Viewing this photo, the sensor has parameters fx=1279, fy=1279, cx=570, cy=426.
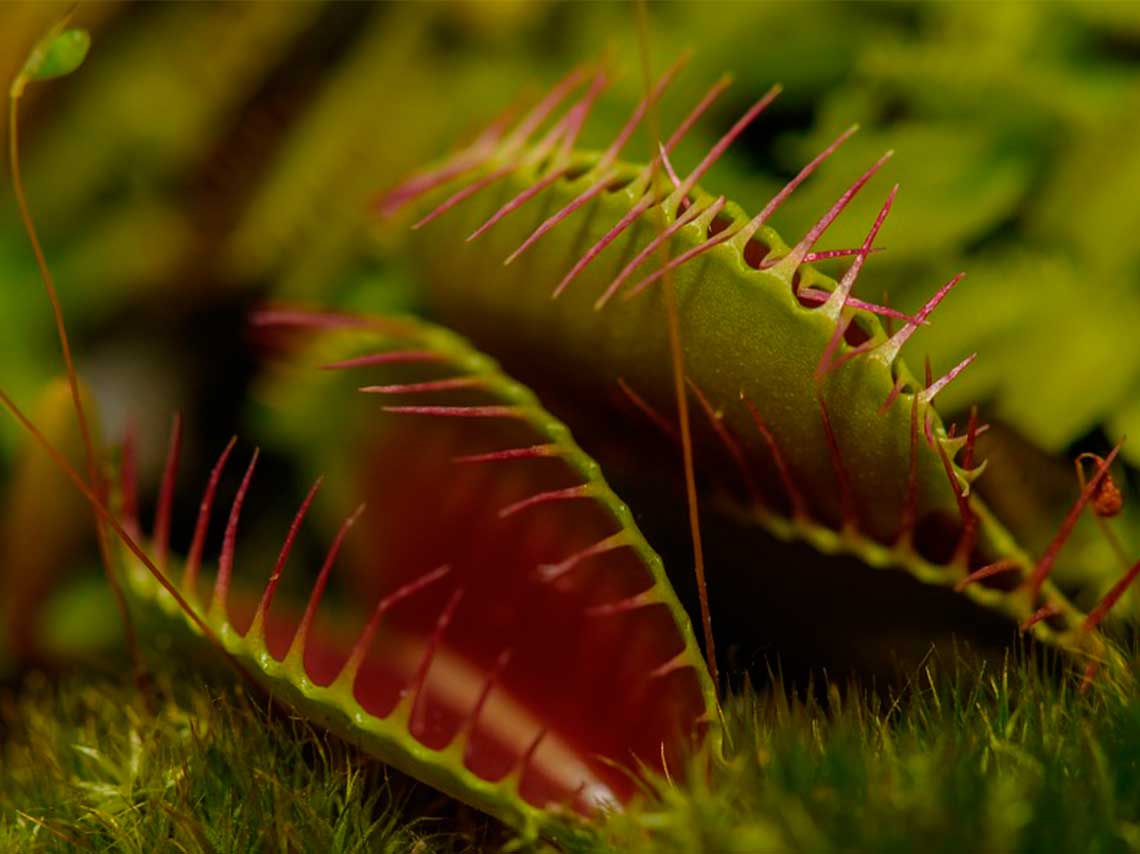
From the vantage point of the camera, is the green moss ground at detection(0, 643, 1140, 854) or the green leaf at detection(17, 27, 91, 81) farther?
the green leaf at detection(17, 27, 91, 81)

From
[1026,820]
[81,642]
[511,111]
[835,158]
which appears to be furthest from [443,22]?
[1026,820]

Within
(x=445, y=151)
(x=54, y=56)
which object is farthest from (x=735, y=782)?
(x=445, y=151)

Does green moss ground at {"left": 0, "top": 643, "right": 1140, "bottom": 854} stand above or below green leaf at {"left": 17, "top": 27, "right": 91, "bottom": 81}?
below

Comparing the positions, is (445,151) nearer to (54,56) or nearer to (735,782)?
(54,56)

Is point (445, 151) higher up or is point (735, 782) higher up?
point (445, 151)

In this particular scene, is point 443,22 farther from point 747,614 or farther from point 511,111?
point 747,614
